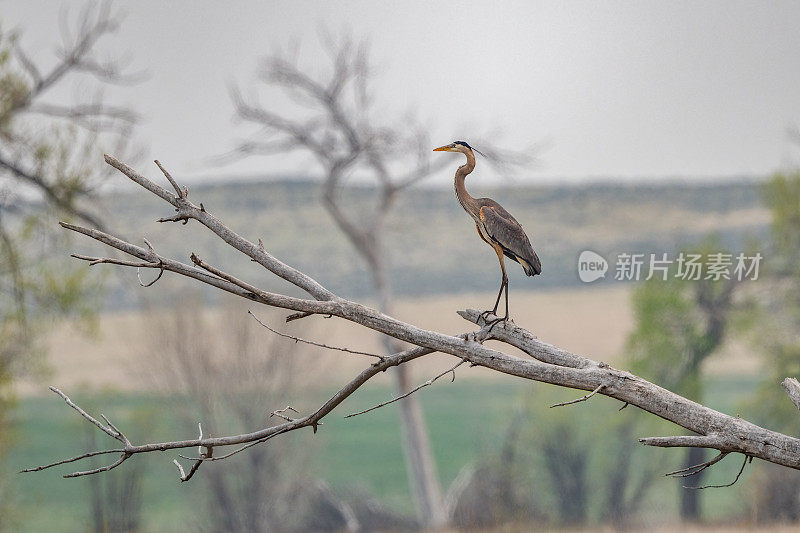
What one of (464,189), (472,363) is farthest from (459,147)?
(472,363)

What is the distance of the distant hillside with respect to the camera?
14.0 metres

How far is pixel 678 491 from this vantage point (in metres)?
12.3

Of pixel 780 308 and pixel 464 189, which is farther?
pixel 780 308

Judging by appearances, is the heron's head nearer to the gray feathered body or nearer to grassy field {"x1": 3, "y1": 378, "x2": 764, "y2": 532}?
the gray feathered body

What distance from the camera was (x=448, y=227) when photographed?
1606cm

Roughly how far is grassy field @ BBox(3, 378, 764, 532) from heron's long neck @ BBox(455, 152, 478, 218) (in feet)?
18.7

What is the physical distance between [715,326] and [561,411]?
2.04 meters

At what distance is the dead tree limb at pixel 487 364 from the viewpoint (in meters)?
2.30

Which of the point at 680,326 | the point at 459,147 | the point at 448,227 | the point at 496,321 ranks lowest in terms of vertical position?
the point at 496,321

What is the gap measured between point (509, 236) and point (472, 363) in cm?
43

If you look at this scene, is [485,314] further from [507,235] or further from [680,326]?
[680,326]

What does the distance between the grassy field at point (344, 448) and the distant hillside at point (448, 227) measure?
202cm

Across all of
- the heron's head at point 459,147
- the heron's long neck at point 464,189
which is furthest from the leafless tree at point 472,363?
the heron's head at point 459,147

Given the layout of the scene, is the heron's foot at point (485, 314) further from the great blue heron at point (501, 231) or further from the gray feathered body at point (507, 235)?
the gray feathered body at point (507, 235)
